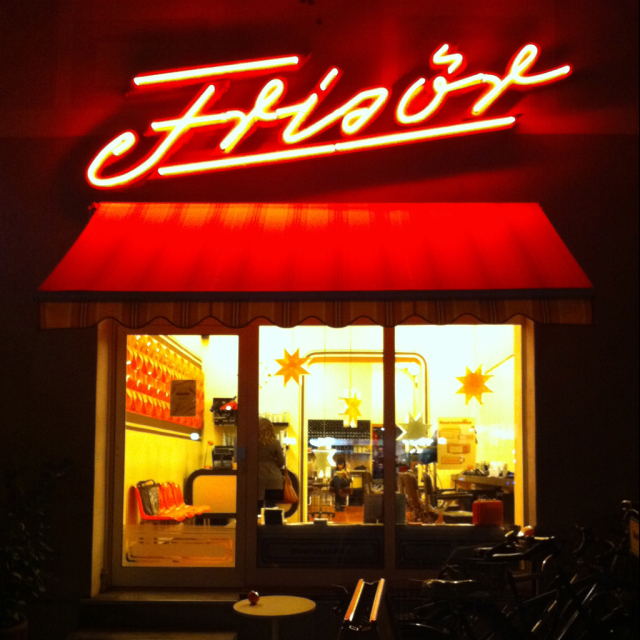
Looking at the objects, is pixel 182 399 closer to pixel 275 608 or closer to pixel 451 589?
pixel 275 608

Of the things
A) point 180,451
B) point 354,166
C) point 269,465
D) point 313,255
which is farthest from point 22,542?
point 354,166

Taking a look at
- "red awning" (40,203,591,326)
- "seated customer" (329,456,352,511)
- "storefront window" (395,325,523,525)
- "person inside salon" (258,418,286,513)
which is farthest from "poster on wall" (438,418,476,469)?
"red awning" (40,203,591,326)

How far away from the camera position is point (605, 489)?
7434mm

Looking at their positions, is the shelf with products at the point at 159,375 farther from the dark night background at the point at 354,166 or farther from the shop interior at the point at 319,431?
the dark night background at the point at 354,166

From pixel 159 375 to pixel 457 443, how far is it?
2.95m

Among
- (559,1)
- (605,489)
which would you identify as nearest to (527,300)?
(605,489)

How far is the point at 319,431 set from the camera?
8062 millimetres

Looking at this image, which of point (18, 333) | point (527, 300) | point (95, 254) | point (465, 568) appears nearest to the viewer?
point (465, 568)

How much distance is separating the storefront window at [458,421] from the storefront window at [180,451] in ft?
5.44

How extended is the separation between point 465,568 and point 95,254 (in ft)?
13.0

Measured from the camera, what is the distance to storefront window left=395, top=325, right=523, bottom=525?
7.88m

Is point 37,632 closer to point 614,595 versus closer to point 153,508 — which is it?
point 153,508

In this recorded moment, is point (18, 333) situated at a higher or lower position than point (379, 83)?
lower

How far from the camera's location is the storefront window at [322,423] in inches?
311
